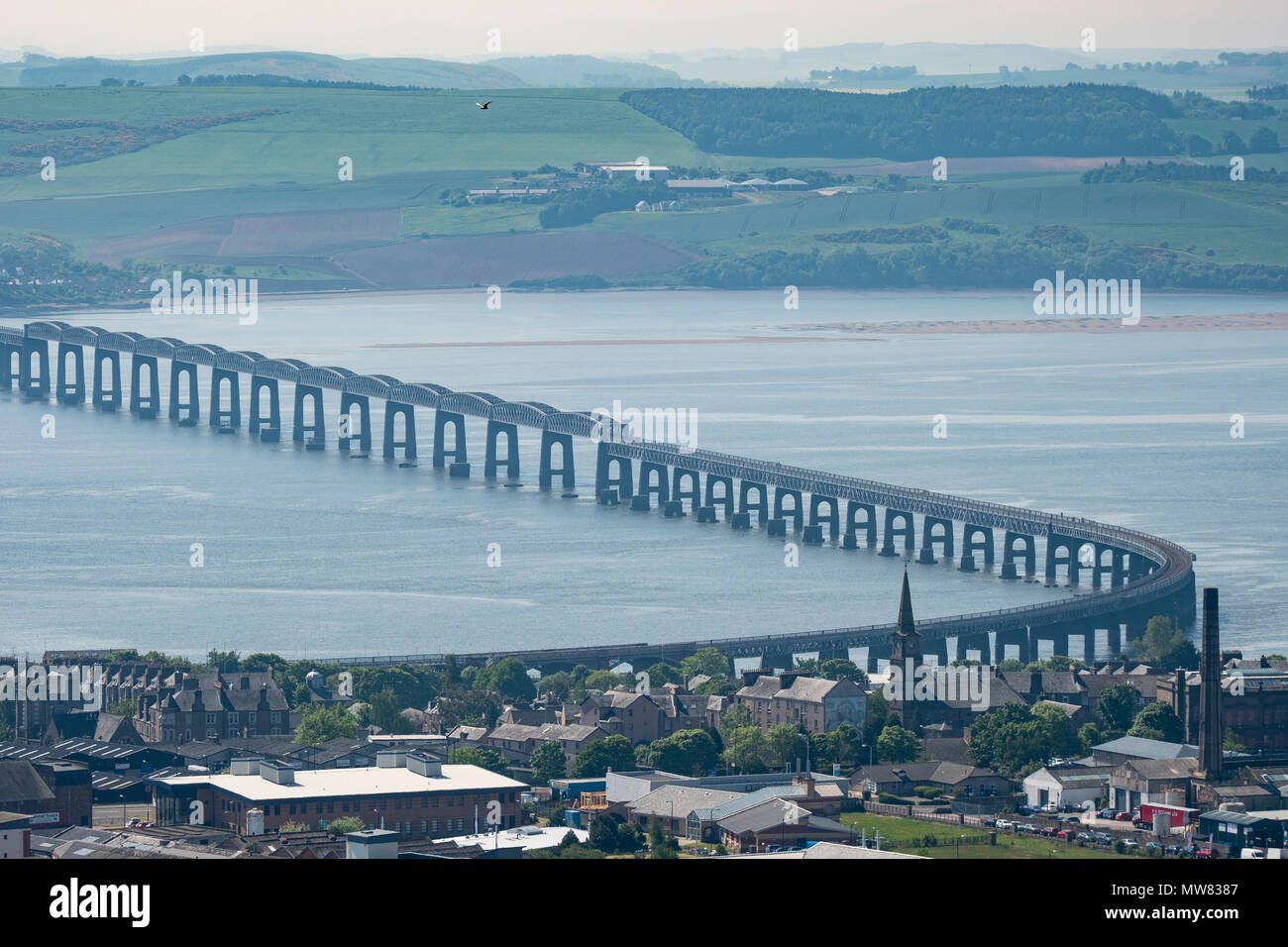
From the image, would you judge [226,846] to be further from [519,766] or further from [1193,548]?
[1193,548]

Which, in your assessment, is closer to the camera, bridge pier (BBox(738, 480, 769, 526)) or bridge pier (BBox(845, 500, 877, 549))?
bridge pier (BBox(845, 500, 877, 549))

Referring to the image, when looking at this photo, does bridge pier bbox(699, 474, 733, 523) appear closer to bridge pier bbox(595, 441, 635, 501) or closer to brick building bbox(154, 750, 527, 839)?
bridge pier bbox(595, 441, 635, 501)

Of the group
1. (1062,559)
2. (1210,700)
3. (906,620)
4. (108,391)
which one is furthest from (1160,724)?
(108,391)

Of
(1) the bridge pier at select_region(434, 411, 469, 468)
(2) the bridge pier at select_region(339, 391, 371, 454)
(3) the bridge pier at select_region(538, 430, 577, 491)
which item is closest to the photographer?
(3) the bridge pier at select_region(538, 430, 577, 491)

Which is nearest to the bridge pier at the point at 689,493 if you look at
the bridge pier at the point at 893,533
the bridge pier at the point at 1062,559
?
the bridge pier at the point at 893,533

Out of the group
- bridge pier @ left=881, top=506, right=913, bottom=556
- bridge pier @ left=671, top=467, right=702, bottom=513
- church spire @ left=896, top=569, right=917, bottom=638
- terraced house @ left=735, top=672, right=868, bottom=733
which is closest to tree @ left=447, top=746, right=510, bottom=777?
terraced house @ left=735, top=672, right=868, bottom=733

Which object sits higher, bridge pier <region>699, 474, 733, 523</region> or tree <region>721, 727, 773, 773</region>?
tree <region>721, 727, 773, 773</region>

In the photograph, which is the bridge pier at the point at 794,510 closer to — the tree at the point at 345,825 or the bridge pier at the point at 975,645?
the bridge pier at the point at 975,645

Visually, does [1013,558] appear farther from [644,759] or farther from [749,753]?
[644,759]
